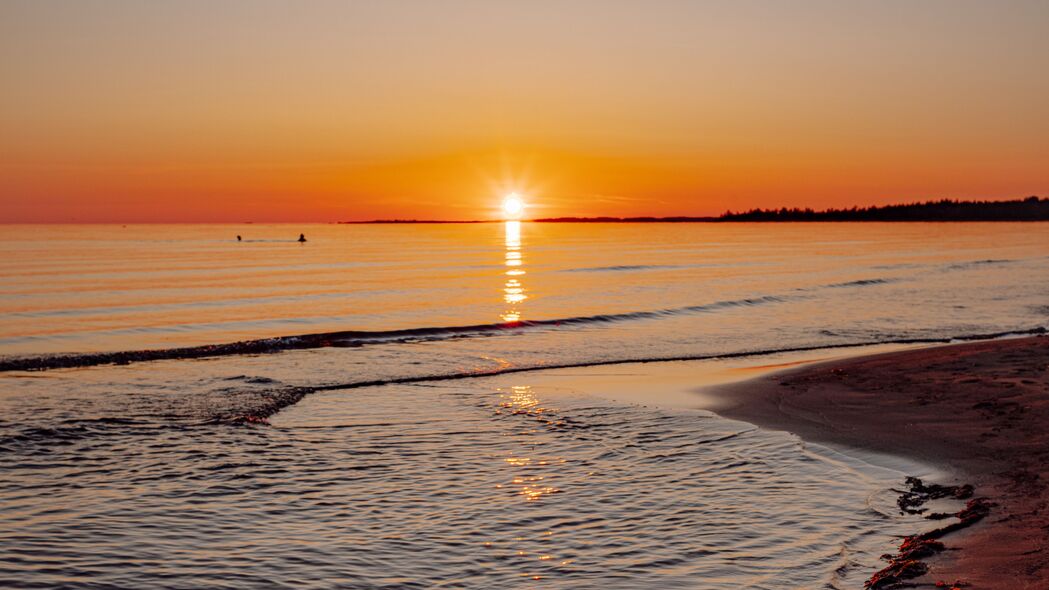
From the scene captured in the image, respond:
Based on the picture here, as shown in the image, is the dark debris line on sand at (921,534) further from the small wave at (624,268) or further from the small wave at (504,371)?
the small wave at (624,268)

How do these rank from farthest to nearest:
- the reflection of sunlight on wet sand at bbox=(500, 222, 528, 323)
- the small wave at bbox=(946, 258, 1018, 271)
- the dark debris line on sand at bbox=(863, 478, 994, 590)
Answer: the small wave at bbox=(946, 258, 1018, 271) < the reflection of sunlight on wet sand at bbox=(500, 222, 528, 323) < the dark debris line on sand at bbox=(863, 478, 994, 590)

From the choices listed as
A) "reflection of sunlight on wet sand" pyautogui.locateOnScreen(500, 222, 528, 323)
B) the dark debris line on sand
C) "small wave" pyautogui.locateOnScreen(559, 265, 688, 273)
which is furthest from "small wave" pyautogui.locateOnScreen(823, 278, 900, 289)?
the dark debris line on sand

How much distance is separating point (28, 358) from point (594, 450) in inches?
697

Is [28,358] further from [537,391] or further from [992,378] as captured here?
[992,378]

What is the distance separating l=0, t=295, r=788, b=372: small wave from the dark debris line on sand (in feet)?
63.6

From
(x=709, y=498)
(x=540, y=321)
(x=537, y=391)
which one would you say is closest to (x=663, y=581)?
(x=709, y=498)

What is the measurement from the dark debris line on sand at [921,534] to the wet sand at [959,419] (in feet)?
0.36

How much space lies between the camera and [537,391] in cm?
1819

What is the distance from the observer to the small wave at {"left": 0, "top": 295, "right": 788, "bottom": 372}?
22656 millimetres

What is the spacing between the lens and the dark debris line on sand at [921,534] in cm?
743

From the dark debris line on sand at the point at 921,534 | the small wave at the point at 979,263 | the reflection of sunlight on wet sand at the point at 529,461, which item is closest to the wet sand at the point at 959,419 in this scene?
the dark debris line on sand at the point at 921,534

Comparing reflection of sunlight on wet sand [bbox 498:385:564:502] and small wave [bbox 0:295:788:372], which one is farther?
small wave [bbox 0:295:788:372]

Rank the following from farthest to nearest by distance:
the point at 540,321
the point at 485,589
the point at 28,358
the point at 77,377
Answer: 1. the point at 540,321
2. the point at 28,358
3. the point at 77,377
4. the point at 485,589

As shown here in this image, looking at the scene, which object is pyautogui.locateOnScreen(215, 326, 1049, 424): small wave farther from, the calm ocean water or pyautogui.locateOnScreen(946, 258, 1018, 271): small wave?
pyautogui.locateOnScreen(946, 258, 1018, 271): small wave
